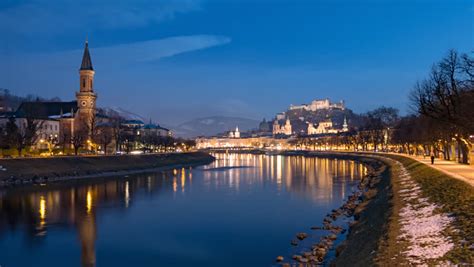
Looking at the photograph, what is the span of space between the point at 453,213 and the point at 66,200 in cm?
3028

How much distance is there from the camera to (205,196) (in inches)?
1656

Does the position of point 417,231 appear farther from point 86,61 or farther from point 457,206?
point 86,61

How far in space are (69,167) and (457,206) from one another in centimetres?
5313

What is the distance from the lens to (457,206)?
19.1 m

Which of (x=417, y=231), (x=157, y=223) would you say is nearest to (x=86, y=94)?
(x=157, y=223)

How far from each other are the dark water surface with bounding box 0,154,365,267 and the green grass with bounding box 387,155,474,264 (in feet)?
21.5

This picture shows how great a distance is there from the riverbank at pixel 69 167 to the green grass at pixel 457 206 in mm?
41814

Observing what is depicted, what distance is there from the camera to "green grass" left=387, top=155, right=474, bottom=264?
12.6 m

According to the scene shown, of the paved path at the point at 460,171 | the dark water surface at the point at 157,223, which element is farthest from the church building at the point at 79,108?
the paved path at the point at 460,171

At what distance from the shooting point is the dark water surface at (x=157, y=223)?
2094 cm

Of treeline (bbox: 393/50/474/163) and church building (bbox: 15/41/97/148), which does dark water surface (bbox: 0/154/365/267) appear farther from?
church building (bbox: 15/41/97/148)

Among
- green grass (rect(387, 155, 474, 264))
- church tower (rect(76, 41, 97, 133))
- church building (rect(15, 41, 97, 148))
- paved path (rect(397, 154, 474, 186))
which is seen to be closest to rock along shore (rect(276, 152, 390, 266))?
green grass (rect(387, 155, 474, 264))

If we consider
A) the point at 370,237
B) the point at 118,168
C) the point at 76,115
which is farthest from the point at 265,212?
the point at 76,115

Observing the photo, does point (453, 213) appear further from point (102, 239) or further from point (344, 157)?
point (344, 157)
